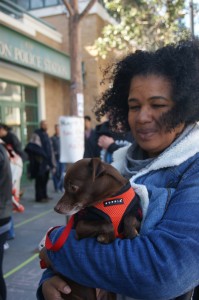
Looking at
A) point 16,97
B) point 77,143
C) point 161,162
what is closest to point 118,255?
point 161,162

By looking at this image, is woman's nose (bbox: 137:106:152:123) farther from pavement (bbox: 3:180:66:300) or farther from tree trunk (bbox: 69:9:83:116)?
tree trunk (bbox: 69:9:83:116)

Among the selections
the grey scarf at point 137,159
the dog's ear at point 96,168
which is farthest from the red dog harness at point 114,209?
the grey scarf at point 137,159

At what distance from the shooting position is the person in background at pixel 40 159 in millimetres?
8641

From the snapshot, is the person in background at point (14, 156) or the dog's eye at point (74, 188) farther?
the person in background at point (14, 156)

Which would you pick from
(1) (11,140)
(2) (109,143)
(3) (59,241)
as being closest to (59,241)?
(3) (59,241)

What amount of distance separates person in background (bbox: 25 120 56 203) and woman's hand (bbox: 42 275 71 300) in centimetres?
729

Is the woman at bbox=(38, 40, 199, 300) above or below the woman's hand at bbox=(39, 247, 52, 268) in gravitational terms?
above

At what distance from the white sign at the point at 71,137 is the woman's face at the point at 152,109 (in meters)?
3.73

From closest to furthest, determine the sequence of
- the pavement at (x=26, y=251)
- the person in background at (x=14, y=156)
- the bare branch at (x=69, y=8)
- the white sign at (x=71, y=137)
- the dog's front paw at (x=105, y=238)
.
Answer: 1. the dog's front paw at (x=105, y=238)
2. the pavement at (x=26, y=251)
3. the white sign at (x=71, y=137)
4. the bare branch at (x=69, y=8)
5. the person in background at (x=14, y=156)

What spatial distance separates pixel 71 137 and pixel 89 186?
12.7 ft

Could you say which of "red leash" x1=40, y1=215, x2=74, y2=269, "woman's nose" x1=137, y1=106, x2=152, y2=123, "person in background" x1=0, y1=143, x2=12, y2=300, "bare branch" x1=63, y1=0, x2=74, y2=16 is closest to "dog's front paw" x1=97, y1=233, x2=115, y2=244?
"red leash" x1=40, y1=215, x2=74, y2=269

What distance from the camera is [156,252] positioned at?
1.14 metres

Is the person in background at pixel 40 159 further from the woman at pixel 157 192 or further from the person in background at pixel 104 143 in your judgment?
the woman at pixel 157 192

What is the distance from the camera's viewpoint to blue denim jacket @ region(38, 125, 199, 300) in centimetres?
112
